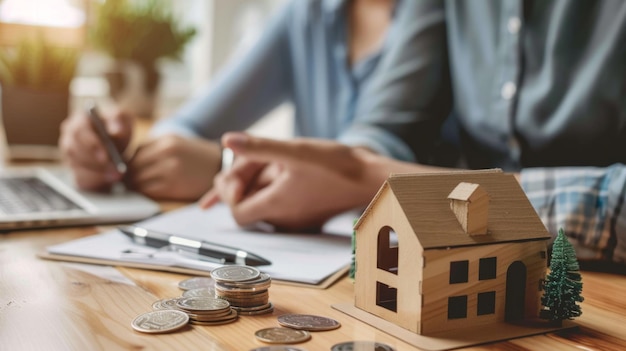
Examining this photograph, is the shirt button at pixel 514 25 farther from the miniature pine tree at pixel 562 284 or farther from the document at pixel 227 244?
the miniature pine tree at pixel 562 284

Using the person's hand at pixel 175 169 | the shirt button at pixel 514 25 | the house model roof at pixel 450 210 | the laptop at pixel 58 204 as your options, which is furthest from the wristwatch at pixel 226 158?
the house model roof at pixel 450 210

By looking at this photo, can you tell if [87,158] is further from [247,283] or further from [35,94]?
[247,283]

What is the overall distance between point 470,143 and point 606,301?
64 cm

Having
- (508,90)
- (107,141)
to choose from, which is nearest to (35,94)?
(107,141)

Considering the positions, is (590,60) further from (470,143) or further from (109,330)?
(109,330)

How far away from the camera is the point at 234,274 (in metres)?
0.57

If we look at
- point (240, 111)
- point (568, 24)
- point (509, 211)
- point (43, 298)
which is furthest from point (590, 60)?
point (43, 298)

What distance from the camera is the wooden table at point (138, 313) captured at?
486 millimetres

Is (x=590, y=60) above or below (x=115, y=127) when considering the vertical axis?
above

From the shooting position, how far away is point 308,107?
154 cm

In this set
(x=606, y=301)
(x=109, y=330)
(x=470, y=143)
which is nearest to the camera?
(x=109, y=330)

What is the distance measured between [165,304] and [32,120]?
1.20 meters

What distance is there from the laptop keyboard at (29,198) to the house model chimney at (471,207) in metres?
0.65

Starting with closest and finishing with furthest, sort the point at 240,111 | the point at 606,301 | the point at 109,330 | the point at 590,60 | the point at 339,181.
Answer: the point at 109,330 → the point at 606,301 → the point at 339,181 → the point at 590,60 → the point at 240,111
